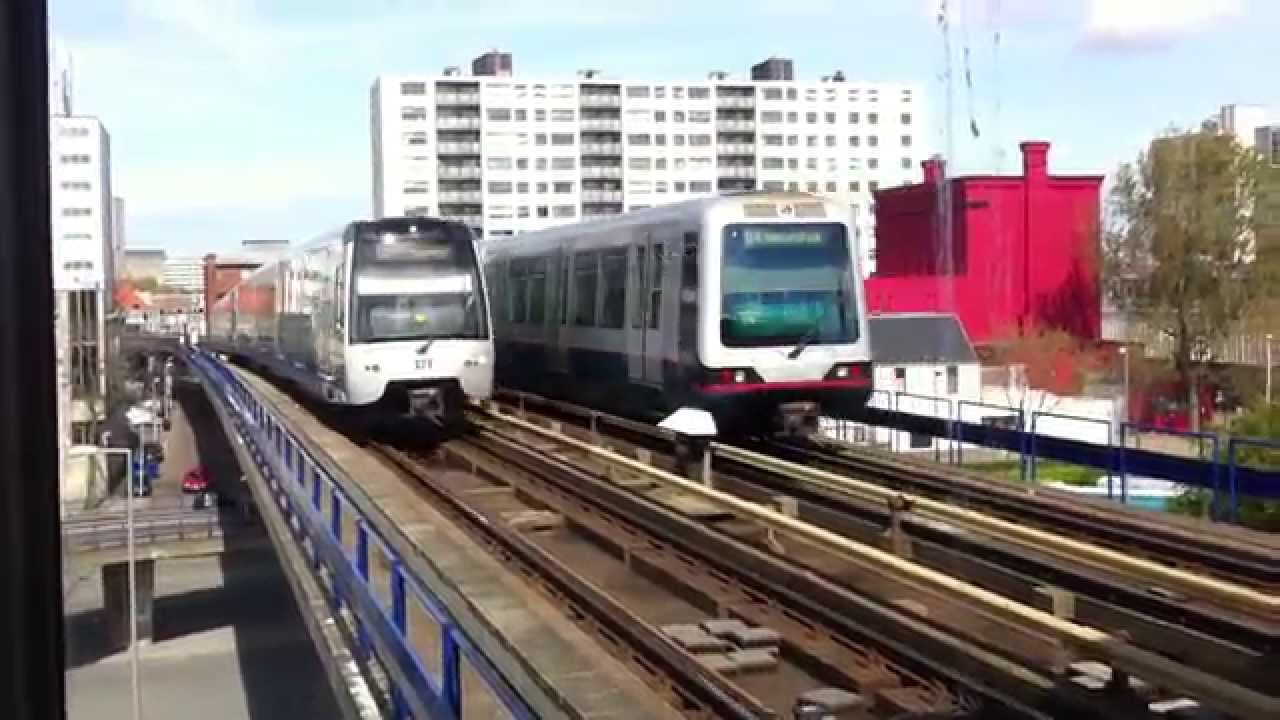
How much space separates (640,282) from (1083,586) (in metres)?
9.32

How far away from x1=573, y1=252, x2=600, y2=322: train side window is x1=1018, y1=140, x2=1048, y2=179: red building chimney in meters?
14.1

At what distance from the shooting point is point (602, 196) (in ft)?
286

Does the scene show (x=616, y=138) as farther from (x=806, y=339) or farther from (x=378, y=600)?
(x=378, y=600)

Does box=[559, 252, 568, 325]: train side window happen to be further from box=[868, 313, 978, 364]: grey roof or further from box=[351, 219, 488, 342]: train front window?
box=[868, 313, 978, 364]: grey roof

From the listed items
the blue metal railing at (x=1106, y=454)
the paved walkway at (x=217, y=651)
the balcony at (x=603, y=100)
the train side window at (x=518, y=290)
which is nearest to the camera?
the blue metal railing at (x=1106, y=454)

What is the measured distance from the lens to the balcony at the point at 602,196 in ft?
285

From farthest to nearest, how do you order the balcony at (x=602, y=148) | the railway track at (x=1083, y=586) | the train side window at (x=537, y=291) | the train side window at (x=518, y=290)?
the balcony at (x=602, y=148) → the train side window at (x=518, y=290) → the train side window at (x=537, y=291) → the railway track at (x=1083, y=586)

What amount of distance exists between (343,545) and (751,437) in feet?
25.8

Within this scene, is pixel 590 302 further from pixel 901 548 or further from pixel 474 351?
pixel 901 548

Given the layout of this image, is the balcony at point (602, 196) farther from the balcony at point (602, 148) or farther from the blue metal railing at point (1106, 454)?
the blue metal railing at point (1106, 454)

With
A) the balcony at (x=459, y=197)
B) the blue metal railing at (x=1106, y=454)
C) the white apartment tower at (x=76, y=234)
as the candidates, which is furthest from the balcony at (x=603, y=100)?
the white apartment tower at (x=76, y=234)

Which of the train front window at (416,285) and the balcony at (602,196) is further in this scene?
the balcony at (602,196)

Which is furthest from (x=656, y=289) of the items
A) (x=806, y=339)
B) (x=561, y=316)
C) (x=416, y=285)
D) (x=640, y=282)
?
(x=561, y=316)

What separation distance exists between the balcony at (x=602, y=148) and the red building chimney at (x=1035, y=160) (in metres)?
54.5
